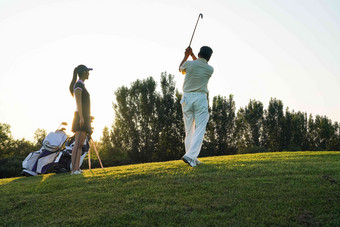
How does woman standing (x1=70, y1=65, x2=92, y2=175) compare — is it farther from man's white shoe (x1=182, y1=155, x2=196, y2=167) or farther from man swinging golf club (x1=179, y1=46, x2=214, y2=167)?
man's white shoe (x1=182, y1=155, x2=196, y2=167)

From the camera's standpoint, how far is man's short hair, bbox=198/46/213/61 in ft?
20.0

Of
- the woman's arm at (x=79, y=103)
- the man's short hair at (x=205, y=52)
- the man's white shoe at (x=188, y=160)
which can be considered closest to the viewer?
the man's white shoe at (x=188, y=160)

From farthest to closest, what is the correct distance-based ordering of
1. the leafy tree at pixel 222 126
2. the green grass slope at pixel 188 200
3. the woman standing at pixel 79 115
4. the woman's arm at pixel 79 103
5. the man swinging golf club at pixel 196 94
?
the leafy tree at pixel 222 126 → the woman standing at pixel 79 115 → the woman's arm at pixel 79 103 → the man swinging golf club at pixel 196 94 → the green grass slope at pixel 188 200

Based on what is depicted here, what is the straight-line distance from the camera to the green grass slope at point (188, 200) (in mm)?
3049

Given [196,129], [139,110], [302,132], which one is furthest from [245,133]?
[196,129]

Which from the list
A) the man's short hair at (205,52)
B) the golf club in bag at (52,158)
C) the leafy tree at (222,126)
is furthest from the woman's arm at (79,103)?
the leafy tree at (222,126)

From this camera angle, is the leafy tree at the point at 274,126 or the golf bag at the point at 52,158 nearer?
the golf bag at the point at 52,158

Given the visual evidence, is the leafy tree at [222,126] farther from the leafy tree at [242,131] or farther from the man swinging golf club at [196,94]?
the man swinging golf club at [196,94]

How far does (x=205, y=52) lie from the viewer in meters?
6.09

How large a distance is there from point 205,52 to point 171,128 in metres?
25.3

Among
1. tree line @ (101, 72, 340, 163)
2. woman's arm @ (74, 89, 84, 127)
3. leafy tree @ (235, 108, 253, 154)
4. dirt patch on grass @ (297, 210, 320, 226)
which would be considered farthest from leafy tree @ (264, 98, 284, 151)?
dirt patch on grass @ (297, 210, 320, 226)

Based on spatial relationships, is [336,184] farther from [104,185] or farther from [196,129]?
[104,185]

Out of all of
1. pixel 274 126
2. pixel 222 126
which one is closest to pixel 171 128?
pixel 222 126

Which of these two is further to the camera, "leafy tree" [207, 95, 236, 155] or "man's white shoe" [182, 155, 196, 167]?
"leafy tree" [207, 95, 236, 155]
